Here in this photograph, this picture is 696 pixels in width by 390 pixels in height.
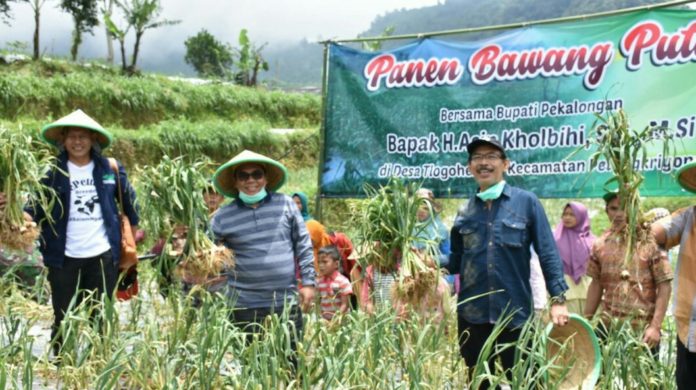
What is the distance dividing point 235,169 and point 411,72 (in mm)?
2598

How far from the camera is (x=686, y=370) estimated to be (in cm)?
267

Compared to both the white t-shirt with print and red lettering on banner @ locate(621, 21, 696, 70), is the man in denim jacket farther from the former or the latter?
red lettering on banner @ locate(621, 21, 696, 70)

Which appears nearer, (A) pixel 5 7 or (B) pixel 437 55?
(B) pixel 437 55

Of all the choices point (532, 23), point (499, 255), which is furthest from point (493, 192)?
point (532, 23)

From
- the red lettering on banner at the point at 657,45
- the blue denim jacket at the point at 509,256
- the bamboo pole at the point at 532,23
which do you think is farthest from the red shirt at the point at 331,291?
the red lettering on banner at the point at 657,45

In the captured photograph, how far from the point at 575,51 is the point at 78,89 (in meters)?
11.3

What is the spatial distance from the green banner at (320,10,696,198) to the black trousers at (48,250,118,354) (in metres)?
2.69

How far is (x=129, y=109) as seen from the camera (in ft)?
50.2

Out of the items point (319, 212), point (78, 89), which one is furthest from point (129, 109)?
point (319, 212)

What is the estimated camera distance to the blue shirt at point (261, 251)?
3.44 meters

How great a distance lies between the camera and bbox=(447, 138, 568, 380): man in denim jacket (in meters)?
3.10

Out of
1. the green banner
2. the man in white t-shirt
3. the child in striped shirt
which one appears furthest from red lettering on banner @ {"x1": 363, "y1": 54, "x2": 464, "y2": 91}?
the man in white t-shirt

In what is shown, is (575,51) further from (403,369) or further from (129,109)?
(129,109)

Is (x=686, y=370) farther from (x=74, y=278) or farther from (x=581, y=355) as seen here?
(x=74, y=278)
